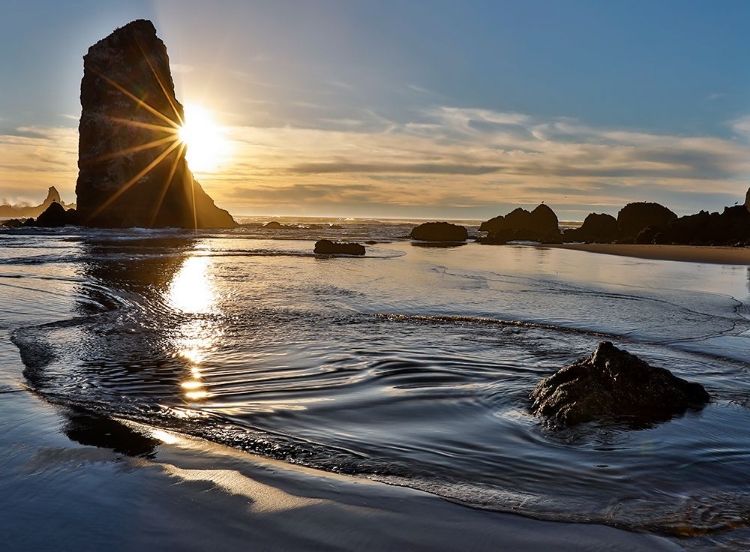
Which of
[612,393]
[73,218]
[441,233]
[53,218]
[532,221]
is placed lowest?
[612,393]

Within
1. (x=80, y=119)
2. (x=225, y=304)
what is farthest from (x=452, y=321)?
(x=80, y=119)

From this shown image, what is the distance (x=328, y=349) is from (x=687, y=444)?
4.74m

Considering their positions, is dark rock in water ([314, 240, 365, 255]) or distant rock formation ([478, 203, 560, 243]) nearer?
dark rock in water ([314, 240, 365, 255])

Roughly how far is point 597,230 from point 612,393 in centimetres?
5605

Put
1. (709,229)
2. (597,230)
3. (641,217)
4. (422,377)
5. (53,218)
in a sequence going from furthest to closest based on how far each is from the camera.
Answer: (53,218), (597,230), (641,217), (709,229), (422,377)

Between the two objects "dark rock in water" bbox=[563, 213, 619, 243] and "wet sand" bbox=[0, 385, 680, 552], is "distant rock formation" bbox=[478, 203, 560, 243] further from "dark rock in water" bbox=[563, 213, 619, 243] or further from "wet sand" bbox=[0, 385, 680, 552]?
"wet sand" bbox=[0, 385, 680, 552]

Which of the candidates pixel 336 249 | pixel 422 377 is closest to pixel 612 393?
pixel 422 377

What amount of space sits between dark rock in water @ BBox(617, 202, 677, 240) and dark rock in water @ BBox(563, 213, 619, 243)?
3.69ft

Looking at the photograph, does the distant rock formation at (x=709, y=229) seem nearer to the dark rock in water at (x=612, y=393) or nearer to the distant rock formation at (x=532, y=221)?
the distant rock formation at (x=532, y=221)

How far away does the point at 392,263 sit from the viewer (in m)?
24.5

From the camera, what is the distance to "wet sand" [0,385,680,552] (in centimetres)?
297

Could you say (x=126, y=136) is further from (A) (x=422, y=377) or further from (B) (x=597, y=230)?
(A) (x=422, y=377)

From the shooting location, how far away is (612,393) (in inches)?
216

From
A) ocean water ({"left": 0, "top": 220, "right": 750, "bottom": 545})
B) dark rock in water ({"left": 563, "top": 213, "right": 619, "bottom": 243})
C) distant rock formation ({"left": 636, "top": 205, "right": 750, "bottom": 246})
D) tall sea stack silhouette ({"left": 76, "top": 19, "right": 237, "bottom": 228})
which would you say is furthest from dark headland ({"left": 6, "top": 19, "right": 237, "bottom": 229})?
distant rock formation ({"left": 636, "top": 205, "right": 750, "bottom": 246})
